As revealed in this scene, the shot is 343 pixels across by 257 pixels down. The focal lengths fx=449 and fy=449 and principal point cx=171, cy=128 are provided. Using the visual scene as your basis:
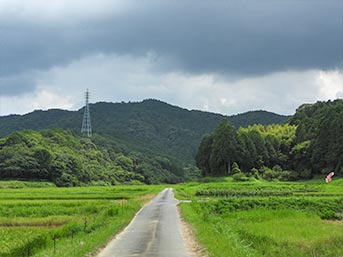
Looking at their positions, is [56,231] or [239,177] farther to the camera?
[239,177]

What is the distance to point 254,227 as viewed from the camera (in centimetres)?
2552

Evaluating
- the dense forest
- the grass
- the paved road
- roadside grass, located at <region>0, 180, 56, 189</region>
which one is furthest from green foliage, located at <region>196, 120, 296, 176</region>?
the paved road

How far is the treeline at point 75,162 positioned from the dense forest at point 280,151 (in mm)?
30350

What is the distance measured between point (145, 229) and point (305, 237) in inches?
359

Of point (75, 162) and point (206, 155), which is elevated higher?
point (206, 155)

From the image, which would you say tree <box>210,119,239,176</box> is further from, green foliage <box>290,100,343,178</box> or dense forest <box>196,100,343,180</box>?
green foliage <box>290,100,343,178</box>

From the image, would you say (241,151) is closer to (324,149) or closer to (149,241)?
(324,149)

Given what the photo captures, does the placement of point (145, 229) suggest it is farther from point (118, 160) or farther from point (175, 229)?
point (118, 160)

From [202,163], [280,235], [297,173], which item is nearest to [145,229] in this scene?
[280,235]

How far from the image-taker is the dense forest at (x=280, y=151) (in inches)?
3264

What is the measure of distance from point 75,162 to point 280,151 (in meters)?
50.5

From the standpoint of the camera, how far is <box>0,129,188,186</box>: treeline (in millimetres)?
99438

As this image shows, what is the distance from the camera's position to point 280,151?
11156 centimetres

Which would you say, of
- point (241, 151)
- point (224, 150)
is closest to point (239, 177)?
point (224, 150)
